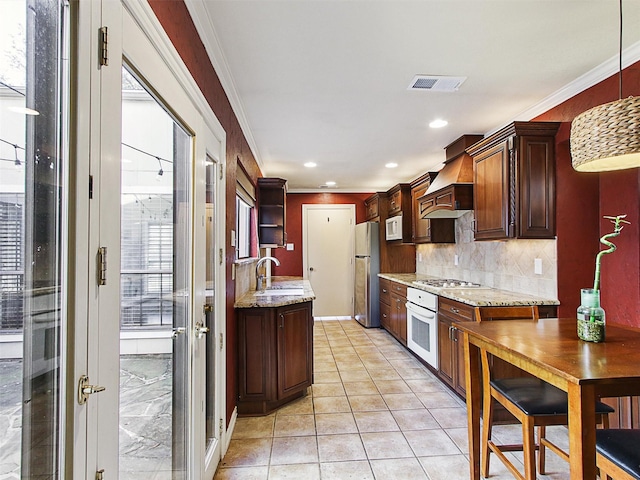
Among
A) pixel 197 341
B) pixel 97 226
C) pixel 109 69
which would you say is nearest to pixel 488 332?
pixel 197 341

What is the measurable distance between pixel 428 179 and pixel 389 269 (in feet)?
6.07

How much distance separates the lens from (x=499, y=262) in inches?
139

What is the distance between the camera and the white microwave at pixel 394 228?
5.35 metres

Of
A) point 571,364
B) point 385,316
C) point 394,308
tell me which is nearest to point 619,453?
point 571,364

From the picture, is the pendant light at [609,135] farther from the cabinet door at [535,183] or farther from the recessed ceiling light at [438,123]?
the recessed ceiling light at [438,123]

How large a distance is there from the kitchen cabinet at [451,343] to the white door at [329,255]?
11.5 feet

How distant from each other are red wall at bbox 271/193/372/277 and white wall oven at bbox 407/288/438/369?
296 cm

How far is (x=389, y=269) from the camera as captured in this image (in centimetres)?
593

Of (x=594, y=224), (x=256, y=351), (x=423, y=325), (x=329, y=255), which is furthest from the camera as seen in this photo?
(x=329, y=255)

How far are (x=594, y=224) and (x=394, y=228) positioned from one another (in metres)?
2.91

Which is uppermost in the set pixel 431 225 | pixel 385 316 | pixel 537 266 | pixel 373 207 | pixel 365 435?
pixel 373 207

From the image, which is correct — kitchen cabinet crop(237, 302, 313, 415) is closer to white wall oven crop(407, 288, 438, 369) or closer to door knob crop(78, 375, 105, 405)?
white wall oven crop(407, 288, 438, 369)

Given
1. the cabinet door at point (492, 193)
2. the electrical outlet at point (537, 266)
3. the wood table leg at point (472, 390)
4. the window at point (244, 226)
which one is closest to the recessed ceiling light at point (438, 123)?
the cabinet door at point (492, 193)

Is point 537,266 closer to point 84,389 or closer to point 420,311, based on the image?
point 420,311
